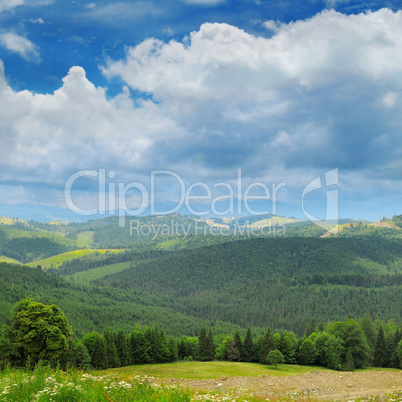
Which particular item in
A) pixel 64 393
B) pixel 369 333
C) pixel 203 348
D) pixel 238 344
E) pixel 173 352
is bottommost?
pixel 173 352

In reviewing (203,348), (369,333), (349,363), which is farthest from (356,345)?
(203,348)

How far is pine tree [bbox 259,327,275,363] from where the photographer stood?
248 feet

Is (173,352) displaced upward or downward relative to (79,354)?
downward

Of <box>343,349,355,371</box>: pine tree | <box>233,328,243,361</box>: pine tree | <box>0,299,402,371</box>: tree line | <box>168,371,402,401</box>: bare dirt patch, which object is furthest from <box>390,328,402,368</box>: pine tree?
<box>168,371,402,401</box>: bare dirt patch

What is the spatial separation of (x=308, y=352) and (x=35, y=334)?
6105 centimetres

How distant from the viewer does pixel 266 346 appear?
76.1 metres

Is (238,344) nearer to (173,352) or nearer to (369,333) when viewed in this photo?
(173,352)

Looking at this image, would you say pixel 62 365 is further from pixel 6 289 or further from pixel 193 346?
pixel 6 289

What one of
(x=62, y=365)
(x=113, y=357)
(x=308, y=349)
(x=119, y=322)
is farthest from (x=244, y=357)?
(x=119, y=322)

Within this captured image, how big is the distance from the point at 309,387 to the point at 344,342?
42.2 m

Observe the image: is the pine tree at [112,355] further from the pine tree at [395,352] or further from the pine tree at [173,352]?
the pine tree at [395,352]

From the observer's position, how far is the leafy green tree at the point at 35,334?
148 feet

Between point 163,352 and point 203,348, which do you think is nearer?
point 163,352

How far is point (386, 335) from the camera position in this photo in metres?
83.3
